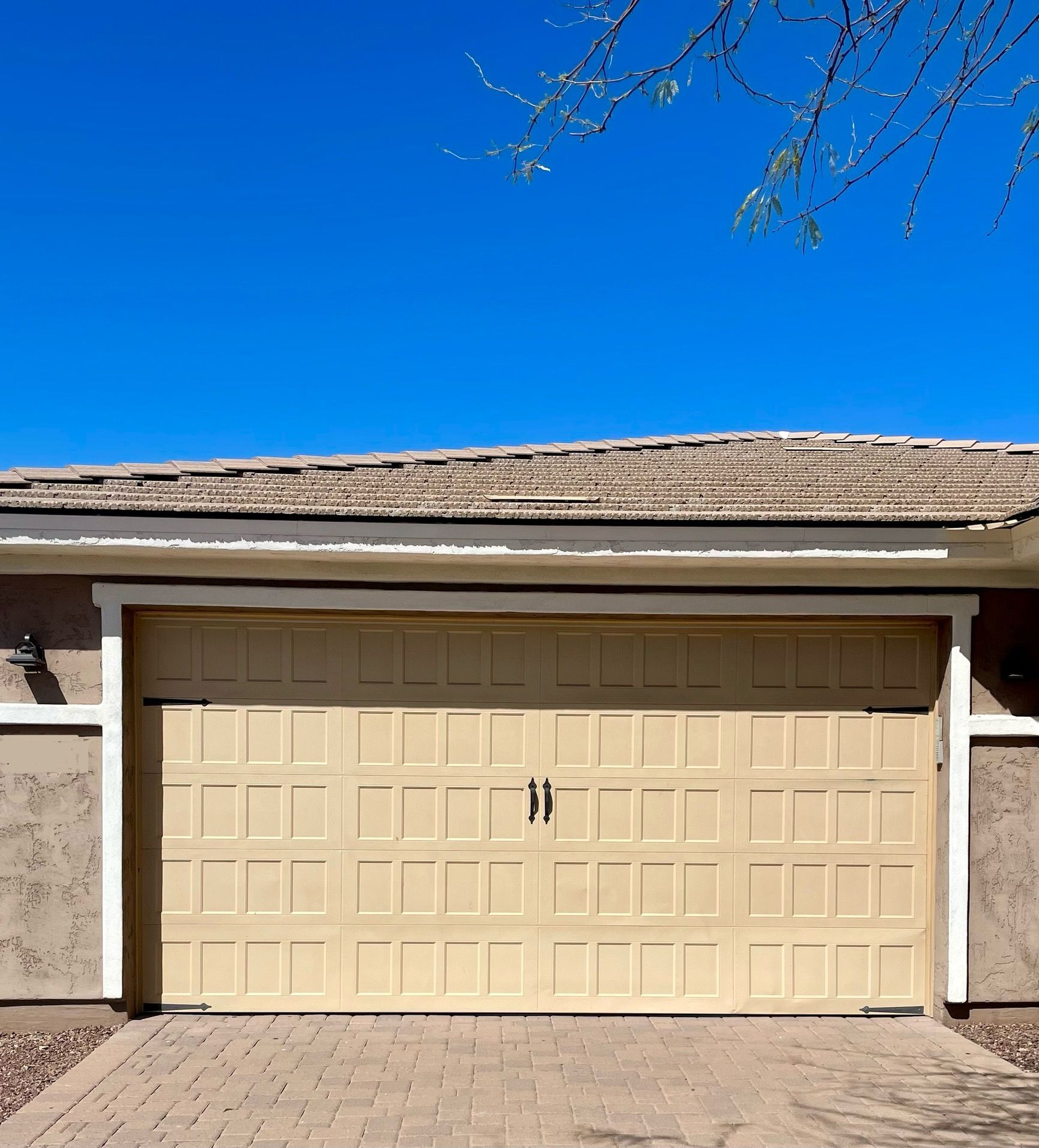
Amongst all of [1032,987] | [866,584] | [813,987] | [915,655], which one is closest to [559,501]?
[866,584]

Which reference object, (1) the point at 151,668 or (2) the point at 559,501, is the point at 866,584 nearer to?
(2) the point at 559,501

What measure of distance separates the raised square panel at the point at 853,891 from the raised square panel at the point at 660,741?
4.25ft

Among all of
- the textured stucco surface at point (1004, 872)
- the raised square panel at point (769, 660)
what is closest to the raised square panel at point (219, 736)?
the raised square panel at point (769, 660)

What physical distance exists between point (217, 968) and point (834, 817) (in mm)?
4074

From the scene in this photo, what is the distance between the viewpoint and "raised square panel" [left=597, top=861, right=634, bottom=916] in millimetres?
5312

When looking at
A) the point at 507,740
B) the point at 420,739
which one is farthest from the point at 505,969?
the point at 420,739

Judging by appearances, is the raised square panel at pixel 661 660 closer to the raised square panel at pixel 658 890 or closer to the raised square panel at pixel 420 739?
the raised square panel at pixel 658 890

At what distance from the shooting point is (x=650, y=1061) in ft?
15.0

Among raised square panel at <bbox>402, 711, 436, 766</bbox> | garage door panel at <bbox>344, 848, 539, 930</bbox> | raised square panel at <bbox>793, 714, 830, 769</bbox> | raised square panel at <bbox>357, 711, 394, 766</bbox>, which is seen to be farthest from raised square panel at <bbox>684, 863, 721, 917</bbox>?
raised square panel at <bbox>357, 711, 394, 766</bbox>

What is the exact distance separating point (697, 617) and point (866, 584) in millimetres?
1080

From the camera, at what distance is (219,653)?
5344 mm

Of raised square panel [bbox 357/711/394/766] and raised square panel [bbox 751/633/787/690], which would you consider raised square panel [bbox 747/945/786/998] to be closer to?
raised square panel [bbox 751/633/787/690]

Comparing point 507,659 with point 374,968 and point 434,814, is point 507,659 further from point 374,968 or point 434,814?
point 374,968

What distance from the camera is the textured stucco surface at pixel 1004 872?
5.12m
